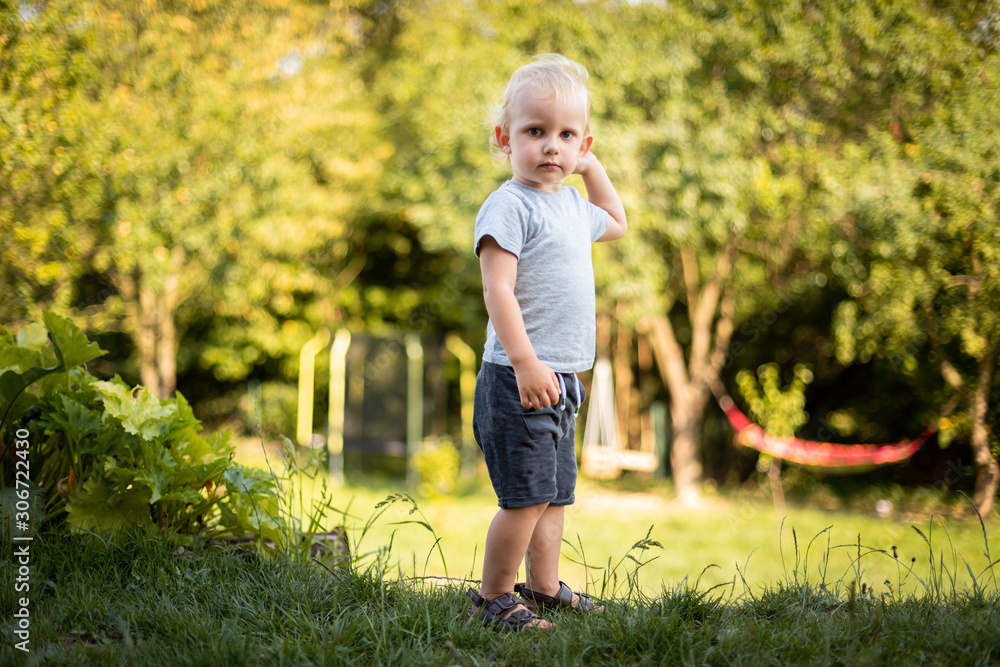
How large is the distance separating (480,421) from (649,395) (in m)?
7.02

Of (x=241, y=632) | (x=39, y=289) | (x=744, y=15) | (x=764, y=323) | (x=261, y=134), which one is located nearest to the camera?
(x=241, y=632)

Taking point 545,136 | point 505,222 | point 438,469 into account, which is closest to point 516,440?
point 505,222

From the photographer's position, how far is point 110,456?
5.57 feet

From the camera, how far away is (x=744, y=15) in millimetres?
4723

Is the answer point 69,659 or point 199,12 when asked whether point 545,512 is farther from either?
point 199,12

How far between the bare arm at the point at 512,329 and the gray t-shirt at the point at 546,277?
42 mm

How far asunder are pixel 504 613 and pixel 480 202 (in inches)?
168

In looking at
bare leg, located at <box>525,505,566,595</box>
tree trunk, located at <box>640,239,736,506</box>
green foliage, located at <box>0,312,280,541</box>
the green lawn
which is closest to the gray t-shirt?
bare leg, located at <box>525,505,566,595</box>

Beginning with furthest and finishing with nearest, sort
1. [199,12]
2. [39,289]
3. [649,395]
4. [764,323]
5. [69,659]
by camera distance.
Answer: [649,395] → [764,323] → [199,12] → [39,289] → [69,659]

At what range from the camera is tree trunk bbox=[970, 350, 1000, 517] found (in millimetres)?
3479

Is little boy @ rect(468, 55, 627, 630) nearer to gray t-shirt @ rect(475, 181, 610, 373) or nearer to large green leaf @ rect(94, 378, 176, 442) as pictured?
gray t-shirt @ rect(475, 181, 610, 373)

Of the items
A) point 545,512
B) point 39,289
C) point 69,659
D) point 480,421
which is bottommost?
point 69,659

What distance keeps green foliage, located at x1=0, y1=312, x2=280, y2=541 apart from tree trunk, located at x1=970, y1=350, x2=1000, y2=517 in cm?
333

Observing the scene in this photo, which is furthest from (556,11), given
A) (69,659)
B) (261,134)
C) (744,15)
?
(69,659)
